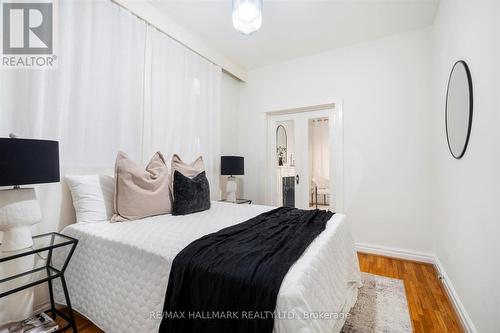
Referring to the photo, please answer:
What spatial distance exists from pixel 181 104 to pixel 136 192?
4.59 feet

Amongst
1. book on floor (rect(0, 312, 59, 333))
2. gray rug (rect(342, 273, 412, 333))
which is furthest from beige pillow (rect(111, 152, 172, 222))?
gray rug (rect(342, 273, 412, 333))

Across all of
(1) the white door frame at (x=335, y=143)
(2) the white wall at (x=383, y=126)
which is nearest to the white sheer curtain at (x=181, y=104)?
(1) the white door frame at (x=335, y=143)

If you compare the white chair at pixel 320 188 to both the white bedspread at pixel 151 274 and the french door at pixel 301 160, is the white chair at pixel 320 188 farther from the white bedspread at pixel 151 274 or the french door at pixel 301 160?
the white bedspread at pixel 151 274

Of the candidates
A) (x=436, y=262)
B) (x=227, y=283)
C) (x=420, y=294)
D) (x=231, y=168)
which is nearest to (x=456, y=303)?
(x=420, y=294)

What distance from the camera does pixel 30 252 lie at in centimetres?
130

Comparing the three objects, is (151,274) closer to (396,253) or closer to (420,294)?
(420,294)

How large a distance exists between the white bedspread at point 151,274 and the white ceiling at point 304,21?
2227 mm

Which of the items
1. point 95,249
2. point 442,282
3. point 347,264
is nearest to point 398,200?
point 442,282

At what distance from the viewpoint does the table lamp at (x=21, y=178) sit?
3.87 ft

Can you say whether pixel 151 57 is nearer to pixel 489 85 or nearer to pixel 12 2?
pixel 12 2

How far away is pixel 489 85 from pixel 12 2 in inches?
119

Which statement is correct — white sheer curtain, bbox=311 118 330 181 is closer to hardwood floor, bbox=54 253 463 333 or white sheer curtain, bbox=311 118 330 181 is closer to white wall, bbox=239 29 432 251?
white wall, bbox=239 29 432 251

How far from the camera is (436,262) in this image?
8.43 ft

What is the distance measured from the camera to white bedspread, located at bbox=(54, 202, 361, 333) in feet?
3.24
